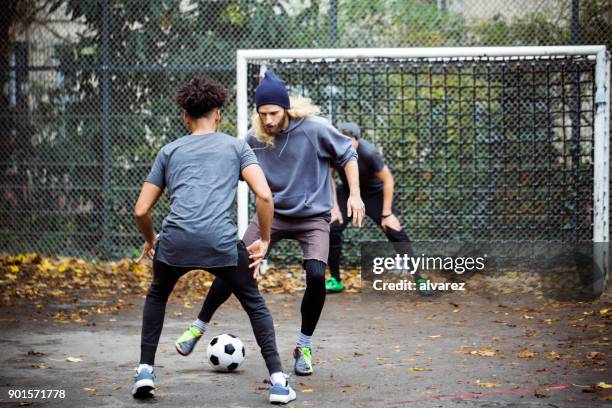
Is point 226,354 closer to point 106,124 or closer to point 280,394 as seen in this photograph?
point 280,394

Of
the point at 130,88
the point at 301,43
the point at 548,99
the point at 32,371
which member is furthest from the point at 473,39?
the point at 32,371

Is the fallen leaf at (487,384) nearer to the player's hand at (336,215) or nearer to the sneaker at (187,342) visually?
the sneaker at (187,342)

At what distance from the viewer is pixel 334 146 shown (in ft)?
20.1

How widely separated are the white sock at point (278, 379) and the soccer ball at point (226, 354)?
2.80 feet

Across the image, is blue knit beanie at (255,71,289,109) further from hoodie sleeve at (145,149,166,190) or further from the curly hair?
hoodie sleeve at (145,149,166,190)

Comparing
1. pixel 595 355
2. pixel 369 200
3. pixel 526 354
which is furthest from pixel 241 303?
pixel 369 200

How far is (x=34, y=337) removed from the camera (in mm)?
7348

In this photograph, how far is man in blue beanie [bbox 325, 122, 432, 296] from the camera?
920 centimetres

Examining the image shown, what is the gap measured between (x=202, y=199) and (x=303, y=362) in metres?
1.39

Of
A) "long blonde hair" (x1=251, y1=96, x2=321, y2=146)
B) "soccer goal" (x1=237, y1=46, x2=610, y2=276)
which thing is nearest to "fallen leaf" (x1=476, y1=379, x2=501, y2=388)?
"long blonde hair" (x1=251, y1=96, x2=321, y2=146)

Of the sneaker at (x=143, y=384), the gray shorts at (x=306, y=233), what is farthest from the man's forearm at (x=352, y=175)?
the sneaker at (x=143, y=384)

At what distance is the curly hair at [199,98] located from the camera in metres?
5.13

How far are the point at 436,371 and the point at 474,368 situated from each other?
0.25 m

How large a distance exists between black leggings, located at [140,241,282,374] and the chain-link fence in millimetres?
6129
